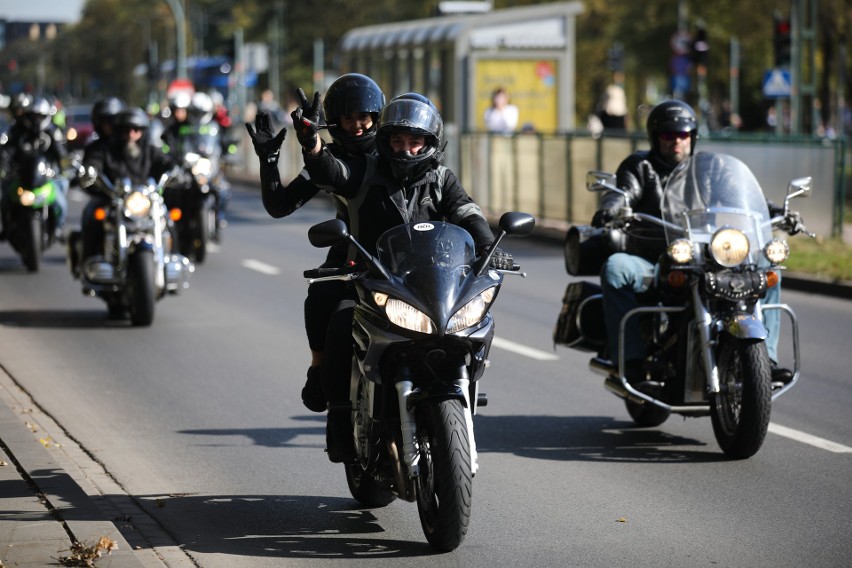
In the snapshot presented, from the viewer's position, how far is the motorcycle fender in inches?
288

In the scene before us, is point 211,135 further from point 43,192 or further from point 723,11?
point 723,11

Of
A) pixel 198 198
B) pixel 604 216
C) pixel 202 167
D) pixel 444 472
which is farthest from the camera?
pixel 198 198

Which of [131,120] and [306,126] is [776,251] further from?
[131,120]

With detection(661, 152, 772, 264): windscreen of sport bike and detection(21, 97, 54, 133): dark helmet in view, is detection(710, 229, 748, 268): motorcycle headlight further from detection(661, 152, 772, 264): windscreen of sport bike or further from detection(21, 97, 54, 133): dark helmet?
detection(21, 97, 54, 133): dark helmet

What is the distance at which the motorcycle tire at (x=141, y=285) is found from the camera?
496 inches

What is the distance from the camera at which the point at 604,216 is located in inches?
318

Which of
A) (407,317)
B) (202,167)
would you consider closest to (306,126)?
(407,317)

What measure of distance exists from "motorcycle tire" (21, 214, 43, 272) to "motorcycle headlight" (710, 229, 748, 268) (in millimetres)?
10864

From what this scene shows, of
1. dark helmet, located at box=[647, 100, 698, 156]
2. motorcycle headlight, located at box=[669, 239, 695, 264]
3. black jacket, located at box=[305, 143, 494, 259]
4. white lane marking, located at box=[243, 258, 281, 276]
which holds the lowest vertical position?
white lane marking, located at box=[243, 258, 281, 276]

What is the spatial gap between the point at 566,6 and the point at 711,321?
2177 centimetres

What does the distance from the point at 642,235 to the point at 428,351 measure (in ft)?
9.49

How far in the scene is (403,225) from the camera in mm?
5844

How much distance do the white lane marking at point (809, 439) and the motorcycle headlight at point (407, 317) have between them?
3092 millimetres

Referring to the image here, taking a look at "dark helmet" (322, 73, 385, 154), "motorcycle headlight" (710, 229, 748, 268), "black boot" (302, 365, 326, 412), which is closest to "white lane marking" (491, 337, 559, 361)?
"motorcycle headlight" (710, 229, 748, 268)
